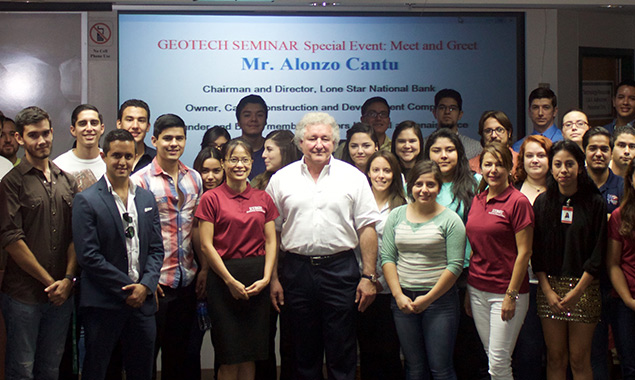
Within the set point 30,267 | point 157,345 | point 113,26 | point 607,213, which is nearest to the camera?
point 30,267

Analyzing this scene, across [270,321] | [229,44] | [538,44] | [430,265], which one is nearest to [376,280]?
[430,265]

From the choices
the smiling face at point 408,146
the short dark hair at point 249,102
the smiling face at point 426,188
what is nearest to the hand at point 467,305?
the smiling face at point 426,188

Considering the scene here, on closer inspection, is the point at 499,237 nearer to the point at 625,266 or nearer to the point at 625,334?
the point at 625,266

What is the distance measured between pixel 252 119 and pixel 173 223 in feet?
4.16

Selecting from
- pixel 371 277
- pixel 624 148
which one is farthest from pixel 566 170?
pixel 371 277

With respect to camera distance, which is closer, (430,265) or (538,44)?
(430,265)

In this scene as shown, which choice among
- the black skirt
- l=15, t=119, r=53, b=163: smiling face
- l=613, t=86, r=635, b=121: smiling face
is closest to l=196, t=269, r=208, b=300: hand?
the black skirt

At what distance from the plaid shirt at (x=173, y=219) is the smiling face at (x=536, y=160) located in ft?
5.84

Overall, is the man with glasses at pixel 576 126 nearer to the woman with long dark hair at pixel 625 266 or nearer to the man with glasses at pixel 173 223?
the woman with long dark hair at pixel 625 266

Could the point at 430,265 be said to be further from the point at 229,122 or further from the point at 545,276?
the point at 229,122

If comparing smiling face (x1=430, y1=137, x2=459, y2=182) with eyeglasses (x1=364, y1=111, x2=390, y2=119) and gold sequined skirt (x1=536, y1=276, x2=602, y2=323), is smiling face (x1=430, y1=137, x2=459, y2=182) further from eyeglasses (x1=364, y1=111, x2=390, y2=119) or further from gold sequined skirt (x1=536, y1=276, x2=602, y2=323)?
eyeglasses (x1=364, y1=111, x2=390, y2=119)

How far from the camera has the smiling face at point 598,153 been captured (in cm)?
344

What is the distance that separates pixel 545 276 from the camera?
10.5ft

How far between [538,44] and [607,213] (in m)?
2.30
